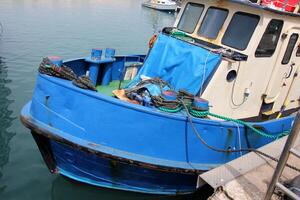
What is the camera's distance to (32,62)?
12.9 metres

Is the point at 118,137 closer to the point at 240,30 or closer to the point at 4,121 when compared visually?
the point at 240,30

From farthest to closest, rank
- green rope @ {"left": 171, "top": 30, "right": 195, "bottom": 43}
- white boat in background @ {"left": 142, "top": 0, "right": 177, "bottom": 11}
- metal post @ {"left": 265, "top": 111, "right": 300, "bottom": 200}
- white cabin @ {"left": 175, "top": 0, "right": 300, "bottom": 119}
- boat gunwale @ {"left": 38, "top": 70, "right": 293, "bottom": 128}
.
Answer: white boat in background @ {"left": 142, "top": 0, "right": 177, "bottom": 11}, green rope @ {"left": 171, "top": 30, "right": 195, "bottom": 43}, white cabin @ {"left": 175, "top": 0, "right": 300, "bottom": 119}, boat gunwale @ {"left": 38, "top": 70, "right": 293, "bottom": 128}, metal post @ {"left": 265, "top": 111, "right": 300, "bottom": 200}

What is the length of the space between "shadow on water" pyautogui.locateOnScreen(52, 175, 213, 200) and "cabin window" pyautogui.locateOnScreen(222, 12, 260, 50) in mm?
2704

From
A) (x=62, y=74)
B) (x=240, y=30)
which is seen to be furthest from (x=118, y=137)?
(x=240, y=30)

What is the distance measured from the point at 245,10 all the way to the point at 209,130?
2283 mm

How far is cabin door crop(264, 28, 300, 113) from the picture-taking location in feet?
19.4

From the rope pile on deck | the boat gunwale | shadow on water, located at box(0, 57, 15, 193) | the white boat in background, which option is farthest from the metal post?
the white boat in background

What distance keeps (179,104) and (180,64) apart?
3.91 ft

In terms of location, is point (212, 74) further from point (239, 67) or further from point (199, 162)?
point (199, 162)

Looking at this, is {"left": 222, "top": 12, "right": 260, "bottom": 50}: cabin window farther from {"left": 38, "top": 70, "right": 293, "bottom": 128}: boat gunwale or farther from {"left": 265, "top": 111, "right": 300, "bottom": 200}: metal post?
{"left": 265, "top": 111, "right": 300, "bottom": 200}: metal post

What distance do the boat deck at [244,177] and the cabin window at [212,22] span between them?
105 inches

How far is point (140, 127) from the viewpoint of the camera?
14.8ft

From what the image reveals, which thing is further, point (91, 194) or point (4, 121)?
point (4, 121)

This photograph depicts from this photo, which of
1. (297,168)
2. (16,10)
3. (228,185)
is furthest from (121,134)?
(16,10)
